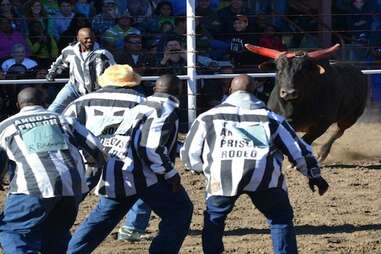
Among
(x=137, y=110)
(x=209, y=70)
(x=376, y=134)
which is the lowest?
(x=376, y=134)

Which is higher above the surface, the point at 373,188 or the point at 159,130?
the point at 159,130

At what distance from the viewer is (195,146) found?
21.6 ft

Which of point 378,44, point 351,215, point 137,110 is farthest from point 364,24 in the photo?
point 137,110

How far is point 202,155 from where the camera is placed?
660 cm

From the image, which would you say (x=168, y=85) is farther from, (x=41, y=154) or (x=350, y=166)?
(x=350, y=166)

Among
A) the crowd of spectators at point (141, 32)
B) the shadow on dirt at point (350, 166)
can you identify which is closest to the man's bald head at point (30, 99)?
the shadow on dirt at point (350, 166)

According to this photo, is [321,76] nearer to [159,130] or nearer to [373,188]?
[373,188]

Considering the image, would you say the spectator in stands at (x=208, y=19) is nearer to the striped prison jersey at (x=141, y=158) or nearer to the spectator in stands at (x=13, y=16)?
the spectator in stands at (x=13, y=16)

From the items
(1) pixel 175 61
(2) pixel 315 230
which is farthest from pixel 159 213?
(1) pixel 175 61

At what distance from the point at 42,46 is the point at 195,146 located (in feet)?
23.2

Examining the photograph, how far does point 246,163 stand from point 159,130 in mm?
646

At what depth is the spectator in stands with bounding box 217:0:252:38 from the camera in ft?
45.6

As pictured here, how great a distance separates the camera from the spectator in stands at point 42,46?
43.4 ft

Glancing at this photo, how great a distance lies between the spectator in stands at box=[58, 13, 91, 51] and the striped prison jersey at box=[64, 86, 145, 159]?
6.54 m
